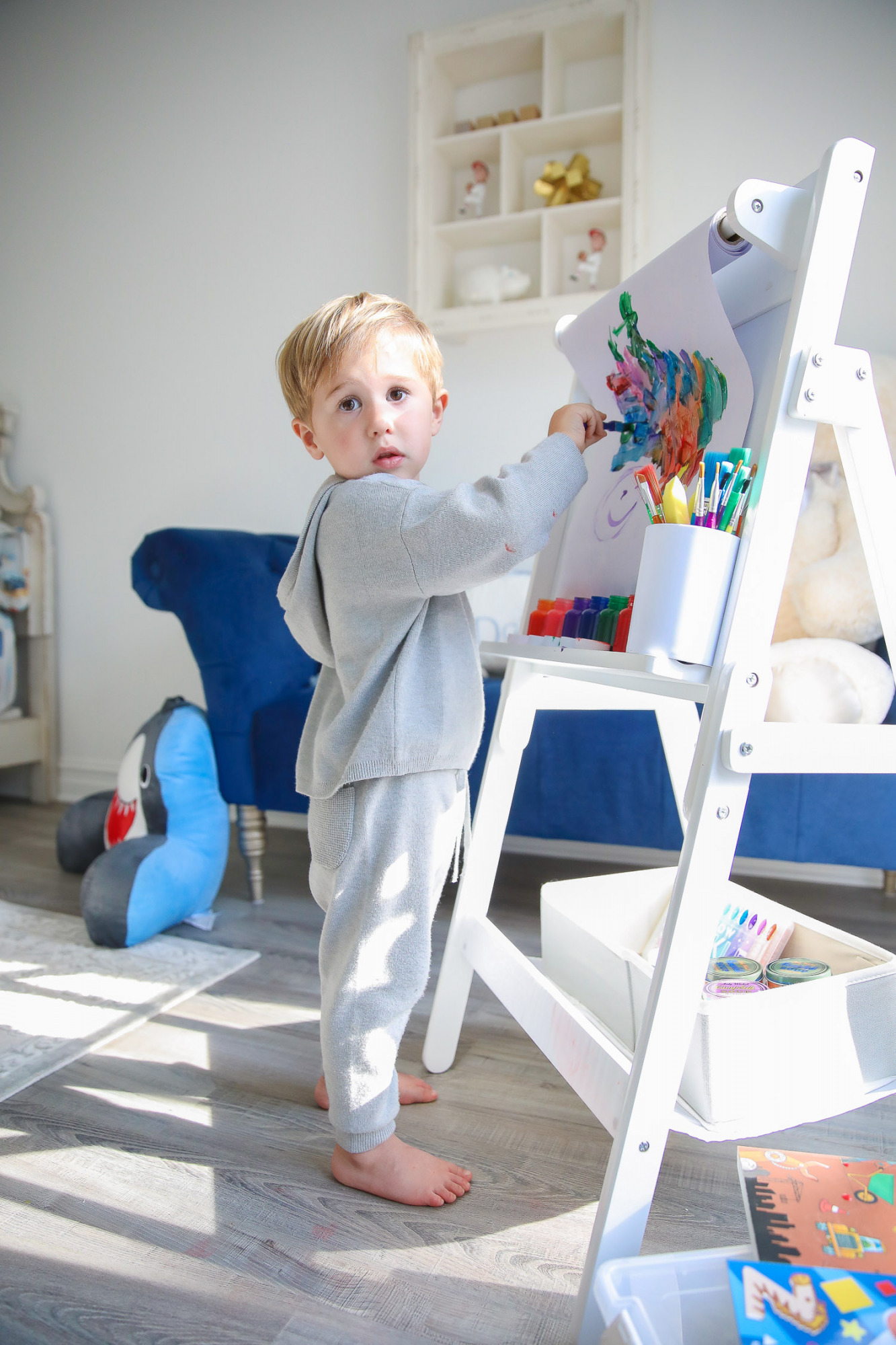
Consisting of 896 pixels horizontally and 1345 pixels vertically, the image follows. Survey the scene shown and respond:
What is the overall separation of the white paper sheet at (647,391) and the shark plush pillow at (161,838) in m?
0.88

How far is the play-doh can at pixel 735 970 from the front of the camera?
0.87 m

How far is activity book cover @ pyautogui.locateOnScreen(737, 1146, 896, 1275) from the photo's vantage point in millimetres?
564

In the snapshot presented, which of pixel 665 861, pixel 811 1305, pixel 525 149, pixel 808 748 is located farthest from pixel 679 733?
pixel 525 149

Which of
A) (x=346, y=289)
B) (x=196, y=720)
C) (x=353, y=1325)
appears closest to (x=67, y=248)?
(x=346, y=289)

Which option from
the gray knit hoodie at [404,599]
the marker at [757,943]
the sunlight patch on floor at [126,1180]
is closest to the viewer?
the gray knit hoodie at [404,599]

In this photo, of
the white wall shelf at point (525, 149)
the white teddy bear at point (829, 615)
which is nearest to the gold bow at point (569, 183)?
the white wall shelf at point (525, 149)

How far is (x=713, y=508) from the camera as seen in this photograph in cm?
64

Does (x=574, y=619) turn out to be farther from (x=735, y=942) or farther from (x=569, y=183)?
(x=569, y=183)

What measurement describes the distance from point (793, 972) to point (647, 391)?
0.57 metres

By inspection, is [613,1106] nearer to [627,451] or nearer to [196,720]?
[627,451]

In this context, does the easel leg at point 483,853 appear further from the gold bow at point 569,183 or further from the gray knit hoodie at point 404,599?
the gold bow at point 569,183

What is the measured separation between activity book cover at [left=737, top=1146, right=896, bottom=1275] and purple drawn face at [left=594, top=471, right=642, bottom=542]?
56 cm

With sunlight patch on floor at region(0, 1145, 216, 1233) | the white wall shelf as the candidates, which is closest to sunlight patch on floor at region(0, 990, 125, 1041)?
sunlight patch on floor at region(0, 1145, 216, 1233)

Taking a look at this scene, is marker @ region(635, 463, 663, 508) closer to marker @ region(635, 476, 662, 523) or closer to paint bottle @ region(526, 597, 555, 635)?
marker @ region(635, 476, 662, 523)
